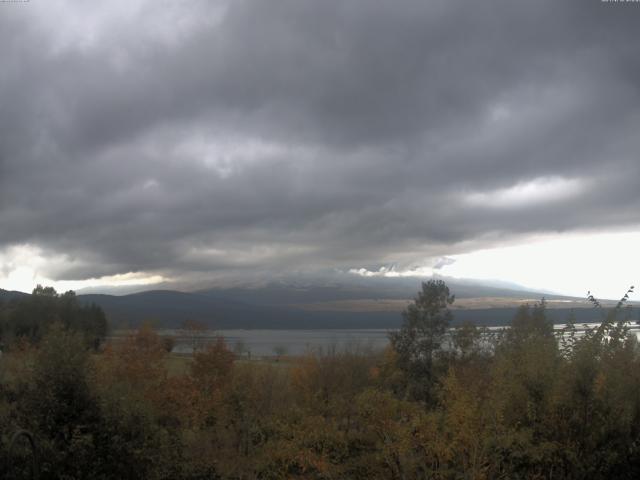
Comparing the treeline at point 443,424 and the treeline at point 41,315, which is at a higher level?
the treeline at point 41,315

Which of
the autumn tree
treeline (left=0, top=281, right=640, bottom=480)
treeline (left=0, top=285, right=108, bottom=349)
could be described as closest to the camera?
treeline (left=0, top=281, right=640, bottom=480)

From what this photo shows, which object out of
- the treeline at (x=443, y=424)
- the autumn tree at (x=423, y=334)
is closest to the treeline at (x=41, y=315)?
the autumn tree at (x=423, y=334)

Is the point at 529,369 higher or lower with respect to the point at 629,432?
higher

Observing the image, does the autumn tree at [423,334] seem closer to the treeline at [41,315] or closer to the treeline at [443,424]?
the treeline at [443,424]

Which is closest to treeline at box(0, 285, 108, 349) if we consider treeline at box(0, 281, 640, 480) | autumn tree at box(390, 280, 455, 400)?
autumn tree at box(390, 280, 455, 400)

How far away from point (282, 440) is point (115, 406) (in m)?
10.4

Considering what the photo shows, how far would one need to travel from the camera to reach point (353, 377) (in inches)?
2074

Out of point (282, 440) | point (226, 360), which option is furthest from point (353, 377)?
point (282, 440)

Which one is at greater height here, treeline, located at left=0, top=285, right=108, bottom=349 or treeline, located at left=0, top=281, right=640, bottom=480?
treeline, located at left=0, top=285, right=108, bottom=349

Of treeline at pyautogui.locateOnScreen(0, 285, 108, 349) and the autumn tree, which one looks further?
treeline at pyautogui.locateOnScreen(0, 285, 108, 349)

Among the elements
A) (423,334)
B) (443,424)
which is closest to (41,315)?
(423,334)

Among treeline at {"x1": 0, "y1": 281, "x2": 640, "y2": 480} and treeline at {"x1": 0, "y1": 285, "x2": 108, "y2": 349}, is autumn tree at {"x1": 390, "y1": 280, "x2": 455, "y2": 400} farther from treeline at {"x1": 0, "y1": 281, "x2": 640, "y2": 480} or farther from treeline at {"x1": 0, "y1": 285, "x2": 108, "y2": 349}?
treeline at {"x1": 0, "y1": 285, "x2": 108, "y2": 349}

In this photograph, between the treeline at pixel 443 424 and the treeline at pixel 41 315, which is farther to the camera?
the treeline at pixel 41 315

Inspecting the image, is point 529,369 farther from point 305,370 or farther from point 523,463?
point 305,370
